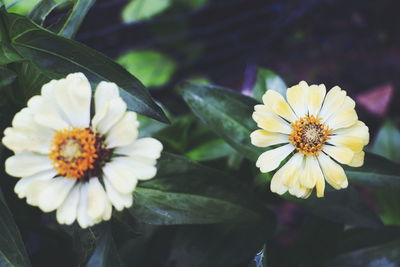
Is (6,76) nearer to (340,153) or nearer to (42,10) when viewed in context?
(42,10)

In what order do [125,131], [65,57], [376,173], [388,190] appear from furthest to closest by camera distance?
[388,190] → [376,173] → [65,57] → [125,131]

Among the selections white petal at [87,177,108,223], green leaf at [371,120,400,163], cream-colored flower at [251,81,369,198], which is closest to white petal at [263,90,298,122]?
cream-colored flower at [251,81,369,198]

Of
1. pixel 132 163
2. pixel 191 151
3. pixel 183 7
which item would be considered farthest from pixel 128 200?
pixel 183 7

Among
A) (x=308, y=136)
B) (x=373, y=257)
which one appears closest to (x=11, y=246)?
(x=308, y=136)

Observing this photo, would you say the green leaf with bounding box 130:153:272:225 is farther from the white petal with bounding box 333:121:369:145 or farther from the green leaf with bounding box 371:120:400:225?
the green leaf with bounding box 371:120:400:225

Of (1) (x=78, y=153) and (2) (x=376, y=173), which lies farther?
(2) (x=376, y=173)
